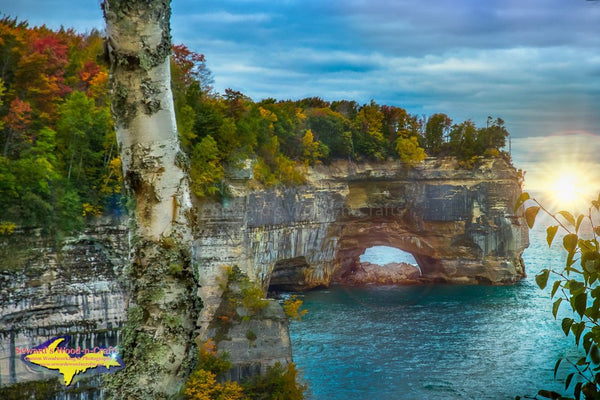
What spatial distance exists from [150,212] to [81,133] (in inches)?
1123

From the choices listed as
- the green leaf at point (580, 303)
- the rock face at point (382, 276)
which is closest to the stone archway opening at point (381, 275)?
the rock face at point (382, 276)

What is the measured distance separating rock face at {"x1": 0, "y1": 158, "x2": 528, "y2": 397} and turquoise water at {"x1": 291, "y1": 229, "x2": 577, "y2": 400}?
14.0ft

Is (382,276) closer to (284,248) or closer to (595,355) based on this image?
(284,248)

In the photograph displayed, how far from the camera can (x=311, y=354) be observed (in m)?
39.1

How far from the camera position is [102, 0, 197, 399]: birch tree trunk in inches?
124

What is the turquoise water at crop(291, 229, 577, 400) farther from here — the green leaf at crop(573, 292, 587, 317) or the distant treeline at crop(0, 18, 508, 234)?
the green leaf at crop(573, 292, 587, 317)

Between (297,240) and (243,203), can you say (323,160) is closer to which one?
(297,240)

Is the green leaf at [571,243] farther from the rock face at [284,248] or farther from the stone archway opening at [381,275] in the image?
the stone archway opening at [381,275]

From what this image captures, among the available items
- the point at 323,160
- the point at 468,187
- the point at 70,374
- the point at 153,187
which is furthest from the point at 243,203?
the point at 153,187

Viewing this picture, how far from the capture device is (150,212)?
3.18m

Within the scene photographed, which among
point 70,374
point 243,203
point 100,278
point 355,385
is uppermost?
point 243,203

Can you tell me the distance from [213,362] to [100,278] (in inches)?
265

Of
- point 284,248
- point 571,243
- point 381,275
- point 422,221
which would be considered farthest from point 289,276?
point 571,243

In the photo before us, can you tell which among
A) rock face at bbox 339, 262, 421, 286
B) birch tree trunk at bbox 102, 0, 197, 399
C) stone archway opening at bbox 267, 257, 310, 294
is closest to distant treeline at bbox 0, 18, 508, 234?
stone archway opening at bbox 267, 257, 310, 294
